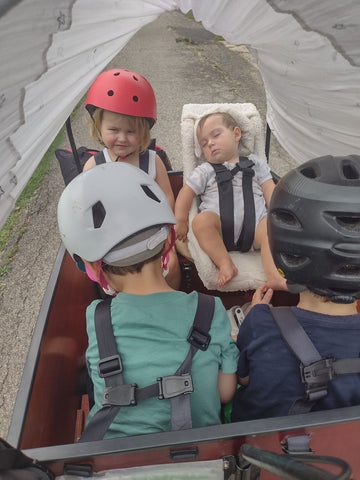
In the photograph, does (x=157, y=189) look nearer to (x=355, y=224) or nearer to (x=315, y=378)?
(x=355, y=224)

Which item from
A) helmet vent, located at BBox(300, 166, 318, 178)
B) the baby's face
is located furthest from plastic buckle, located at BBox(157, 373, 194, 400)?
the baby's face

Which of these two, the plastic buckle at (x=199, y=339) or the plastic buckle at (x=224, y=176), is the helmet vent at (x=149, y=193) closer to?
the plastic buckle at (x=199, y=339)

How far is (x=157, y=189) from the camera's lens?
162 cm

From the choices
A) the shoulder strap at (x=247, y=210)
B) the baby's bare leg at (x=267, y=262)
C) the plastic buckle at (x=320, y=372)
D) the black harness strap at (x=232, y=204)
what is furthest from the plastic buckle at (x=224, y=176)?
the plastic buckle at (x=320, y=372)

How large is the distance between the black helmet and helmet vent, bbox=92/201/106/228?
0.67 metres

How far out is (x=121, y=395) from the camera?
1.18 metres

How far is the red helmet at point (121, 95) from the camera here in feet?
7.47

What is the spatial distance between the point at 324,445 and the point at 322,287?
0.51 metres

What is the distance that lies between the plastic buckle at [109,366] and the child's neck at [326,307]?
74cm

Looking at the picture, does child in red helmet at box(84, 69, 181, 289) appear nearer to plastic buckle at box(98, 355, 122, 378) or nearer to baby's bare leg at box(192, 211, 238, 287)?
baby's bare leg at box(192, 211, 238, 287)

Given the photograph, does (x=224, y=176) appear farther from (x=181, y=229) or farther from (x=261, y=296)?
(x=261, y=296)

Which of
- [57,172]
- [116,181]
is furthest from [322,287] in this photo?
[57,172]

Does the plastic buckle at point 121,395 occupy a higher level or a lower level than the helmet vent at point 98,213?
lower

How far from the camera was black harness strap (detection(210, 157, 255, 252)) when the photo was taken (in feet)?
8.64
